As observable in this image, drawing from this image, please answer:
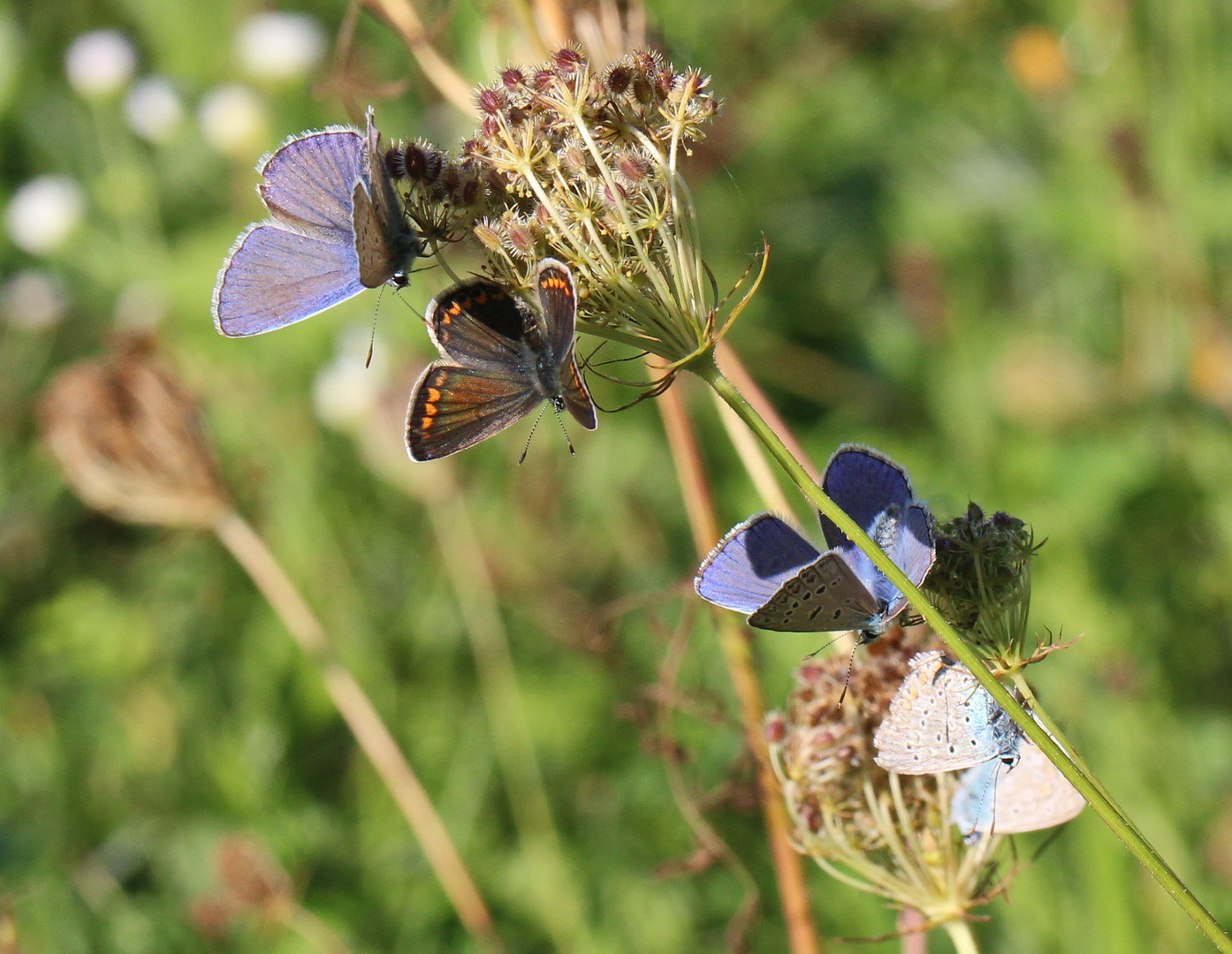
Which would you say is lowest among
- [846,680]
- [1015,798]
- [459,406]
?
[1015,798]

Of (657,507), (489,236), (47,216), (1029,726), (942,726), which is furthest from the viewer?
(47,216)

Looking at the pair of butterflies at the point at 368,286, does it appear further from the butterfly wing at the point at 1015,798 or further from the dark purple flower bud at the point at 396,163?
the butterfly wing at the point at 1015,798

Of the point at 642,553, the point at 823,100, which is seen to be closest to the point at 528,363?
the point at 642,553

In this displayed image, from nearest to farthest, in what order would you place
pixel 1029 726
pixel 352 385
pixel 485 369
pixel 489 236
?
pixel 1029 726, pixel 489 236, pixel 485 369, pixel 352 385

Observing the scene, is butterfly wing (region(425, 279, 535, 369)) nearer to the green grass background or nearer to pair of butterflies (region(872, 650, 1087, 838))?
pair of butterflies (region(872, 650, 1087, 838))

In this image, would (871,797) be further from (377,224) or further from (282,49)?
(282,49)

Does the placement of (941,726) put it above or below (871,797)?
above

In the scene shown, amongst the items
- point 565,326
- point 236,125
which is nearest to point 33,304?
point 236,125

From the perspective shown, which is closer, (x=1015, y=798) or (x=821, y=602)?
(x=821, y=602)

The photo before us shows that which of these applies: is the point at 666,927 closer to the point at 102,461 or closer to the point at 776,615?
the point at 102,461
